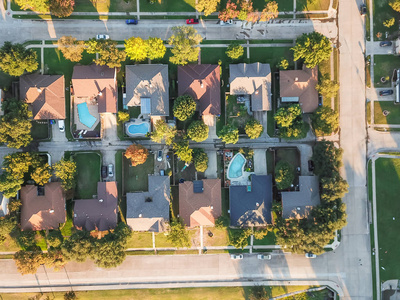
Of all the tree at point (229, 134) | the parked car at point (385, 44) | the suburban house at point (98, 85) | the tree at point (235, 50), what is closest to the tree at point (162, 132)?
the suburban house at point (98, 85)

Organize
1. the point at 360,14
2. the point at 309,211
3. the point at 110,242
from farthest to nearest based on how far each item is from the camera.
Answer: the point at 360,14, the point at 309,211, the point at 110,242

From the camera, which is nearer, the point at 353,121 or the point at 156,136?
the point at 156,136

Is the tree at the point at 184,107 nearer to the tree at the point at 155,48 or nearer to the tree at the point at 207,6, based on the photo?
the tree at the point at 155,48

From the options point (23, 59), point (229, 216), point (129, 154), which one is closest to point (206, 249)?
point (229, 216)

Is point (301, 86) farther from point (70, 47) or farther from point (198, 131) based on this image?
point (70, 47)

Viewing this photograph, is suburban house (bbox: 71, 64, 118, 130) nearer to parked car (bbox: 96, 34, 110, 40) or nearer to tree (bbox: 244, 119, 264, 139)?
parked car (bbox: 96, 34, 110, 40)

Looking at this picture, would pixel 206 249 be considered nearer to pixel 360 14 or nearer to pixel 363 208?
pixel 363 208

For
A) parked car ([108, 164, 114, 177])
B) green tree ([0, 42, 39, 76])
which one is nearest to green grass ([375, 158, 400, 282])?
parked car ([108, 164, 114, 177])
